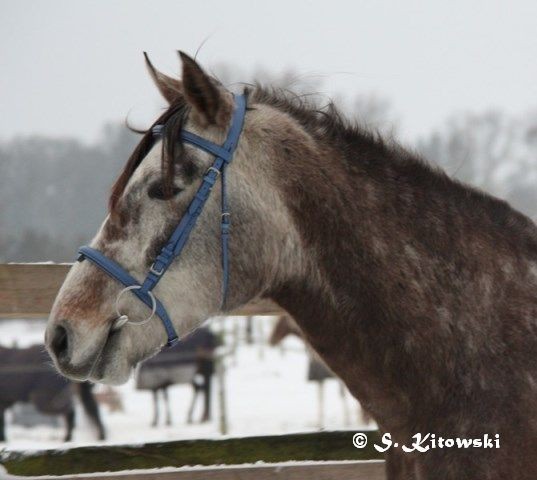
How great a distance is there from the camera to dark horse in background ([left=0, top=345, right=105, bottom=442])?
40.1 feet

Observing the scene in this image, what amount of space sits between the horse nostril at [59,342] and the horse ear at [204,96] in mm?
769

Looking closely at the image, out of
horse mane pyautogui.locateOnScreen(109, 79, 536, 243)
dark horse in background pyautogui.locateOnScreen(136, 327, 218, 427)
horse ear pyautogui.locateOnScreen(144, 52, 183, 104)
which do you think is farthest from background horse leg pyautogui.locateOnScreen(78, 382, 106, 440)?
horse mane pyautogui.locateOnScreen(109, 79, 536, 243)

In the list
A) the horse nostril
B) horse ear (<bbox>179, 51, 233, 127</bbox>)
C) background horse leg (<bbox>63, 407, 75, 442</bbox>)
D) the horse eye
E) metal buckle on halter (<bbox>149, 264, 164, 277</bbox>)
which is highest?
horse ear (<bbox>179, 51, 233, 127</bbox>)

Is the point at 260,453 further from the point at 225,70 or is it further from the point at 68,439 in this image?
the point at 68,439

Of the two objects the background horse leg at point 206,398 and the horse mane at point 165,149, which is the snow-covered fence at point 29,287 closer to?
the horse mane at point 165,149

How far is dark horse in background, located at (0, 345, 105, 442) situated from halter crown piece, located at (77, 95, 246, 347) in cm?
1007

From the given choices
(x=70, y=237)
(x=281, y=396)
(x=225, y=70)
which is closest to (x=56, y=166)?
(x=70, y=237)

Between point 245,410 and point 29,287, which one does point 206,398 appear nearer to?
point 245,410

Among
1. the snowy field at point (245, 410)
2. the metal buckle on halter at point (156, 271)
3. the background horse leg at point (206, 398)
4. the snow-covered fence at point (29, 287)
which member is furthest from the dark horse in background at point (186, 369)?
the metal buckle on halter at point (156, 271)

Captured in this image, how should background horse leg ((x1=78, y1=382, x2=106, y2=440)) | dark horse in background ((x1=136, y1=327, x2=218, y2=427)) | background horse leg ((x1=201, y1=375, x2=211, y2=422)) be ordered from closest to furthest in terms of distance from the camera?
1. background horse leg ((x1=78, y1=382, x2=106, y2=440))
2. dark horse in background ((x1=136, y1=327, x2=218, y2=427))
3. background horse leg ((x1=201, y1=375, x2=211, y2=422))

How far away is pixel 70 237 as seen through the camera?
48.4 meters

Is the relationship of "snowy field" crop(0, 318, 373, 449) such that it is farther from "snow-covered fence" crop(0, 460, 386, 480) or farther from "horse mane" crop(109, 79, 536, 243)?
Result: "horse mane" crop(109, 79, 536, 243)

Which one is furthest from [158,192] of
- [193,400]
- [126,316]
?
[193,400]

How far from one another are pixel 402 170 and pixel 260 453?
1.42 meters
